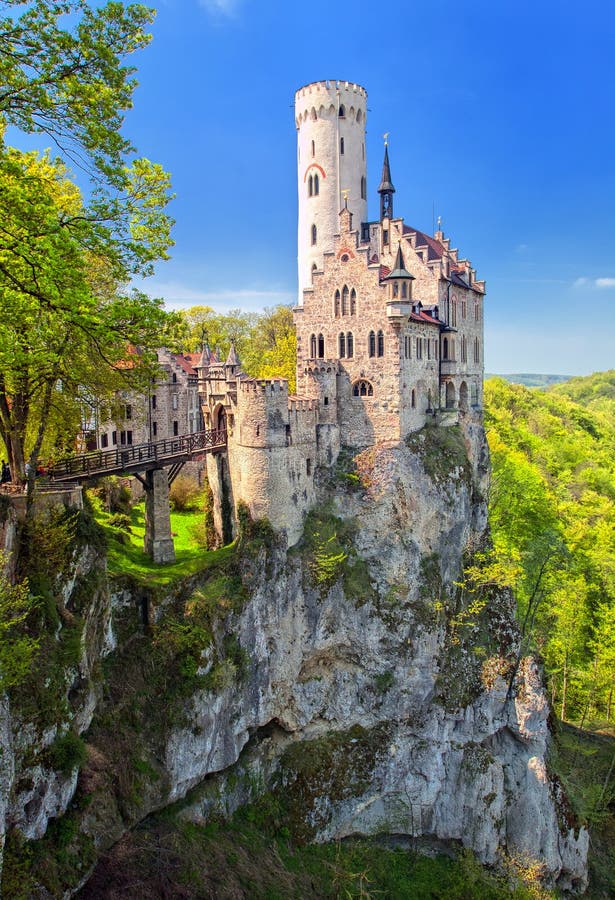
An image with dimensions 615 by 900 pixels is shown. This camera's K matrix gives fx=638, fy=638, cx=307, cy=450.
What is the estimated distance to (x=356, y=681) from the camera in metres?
34.2

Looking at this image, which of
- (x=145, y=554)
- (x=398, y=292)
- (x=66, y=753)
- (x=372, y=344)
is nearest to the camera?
(x=66, y=753)

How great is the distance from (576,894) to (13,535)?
3845 centimetres

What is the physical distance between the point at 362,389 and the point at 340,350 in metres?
2.59

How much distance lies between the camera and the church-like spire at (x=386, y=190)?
41719 mm

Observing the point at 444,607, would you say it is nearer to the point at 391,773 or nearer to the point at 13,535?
the point at 391,773

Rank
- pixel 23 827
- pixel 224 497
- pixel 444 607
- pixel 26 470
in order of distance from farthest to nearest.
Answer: pixel 444 607 < pixel 224 497 < pixel 26 470 < pixel 23 827

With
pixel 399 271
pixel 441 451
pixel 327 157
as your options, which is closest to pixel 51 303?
pixel 399 271

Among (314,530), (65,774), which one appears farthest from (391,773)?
(65,774)

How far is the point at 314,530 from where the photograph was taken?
3378cm

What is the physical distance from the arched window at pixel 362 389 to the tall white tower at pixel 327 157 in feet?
28.9

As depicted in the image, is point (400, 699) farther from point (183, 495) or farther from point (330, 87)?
point (330, 87)

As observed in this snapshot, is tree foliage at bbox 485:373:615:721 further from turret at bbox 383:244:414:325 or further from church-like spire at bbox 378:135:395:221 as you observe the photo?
church-like spire at bbox 378:135:395:221

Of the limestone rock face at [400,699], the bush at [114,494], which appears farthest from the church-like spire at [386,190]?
the bush at [114,494]

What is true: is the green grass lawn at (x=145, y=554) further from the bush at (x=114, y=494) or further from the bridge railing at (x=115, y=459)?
Result: the bridge railing at (x=115, y=459)
